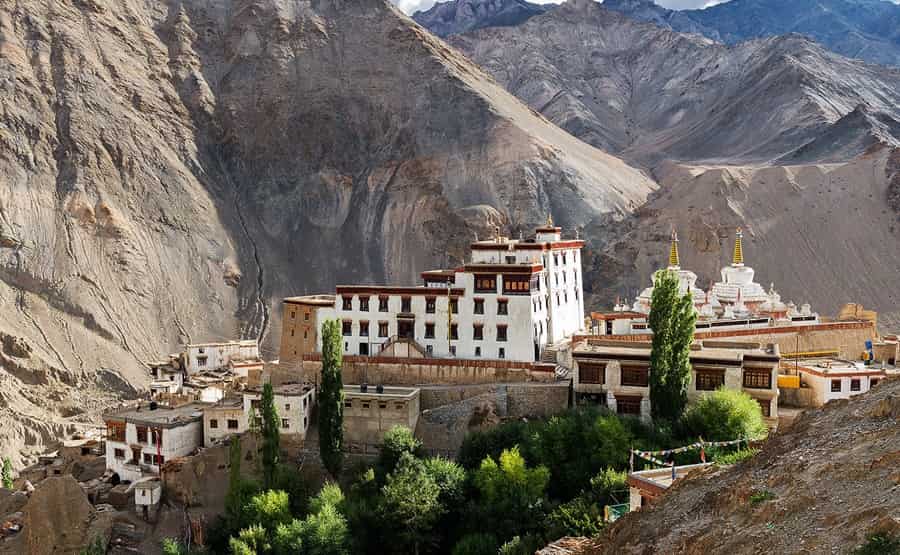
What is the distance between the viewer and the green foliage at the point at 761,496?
14.6 metres

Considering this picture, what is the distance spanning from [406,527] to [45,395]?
35.4 m

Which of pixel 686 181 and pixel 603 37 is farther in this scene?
pixel 603 37

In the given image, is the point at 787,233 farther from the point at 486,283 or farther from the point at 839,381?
the point at 486,283

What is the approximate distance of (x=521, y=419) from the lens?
122ft

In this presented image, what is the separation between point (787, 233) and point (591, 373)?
47.5 metres

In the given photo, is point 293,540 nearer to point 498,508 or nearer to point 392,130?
point 498,508

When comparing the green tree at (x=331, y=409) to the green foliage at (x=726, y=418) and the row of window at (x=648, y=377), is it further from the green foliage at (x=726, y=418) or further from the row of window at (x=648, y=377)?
the green foliage at (x=726, y=418)

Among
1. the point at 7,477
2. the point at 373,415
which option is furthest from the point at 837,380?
the point at 7,477

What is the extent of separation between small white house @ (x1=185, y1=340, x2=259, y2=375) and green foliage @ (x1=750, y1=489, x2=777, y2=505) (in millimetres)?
39442

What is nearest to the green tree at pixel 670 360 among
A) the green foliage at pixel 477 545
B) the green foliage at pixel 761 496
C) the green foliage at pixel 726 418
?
the green foliage at pixel 726 418

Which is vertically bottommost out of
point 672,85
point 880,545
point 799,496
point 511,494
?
point 511,494

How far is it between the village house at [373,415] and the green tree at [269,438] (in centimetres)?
375

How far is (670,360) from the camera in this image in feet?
113

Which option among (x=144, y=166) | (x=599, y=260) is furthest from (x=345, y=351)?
(x=144, y=166)
